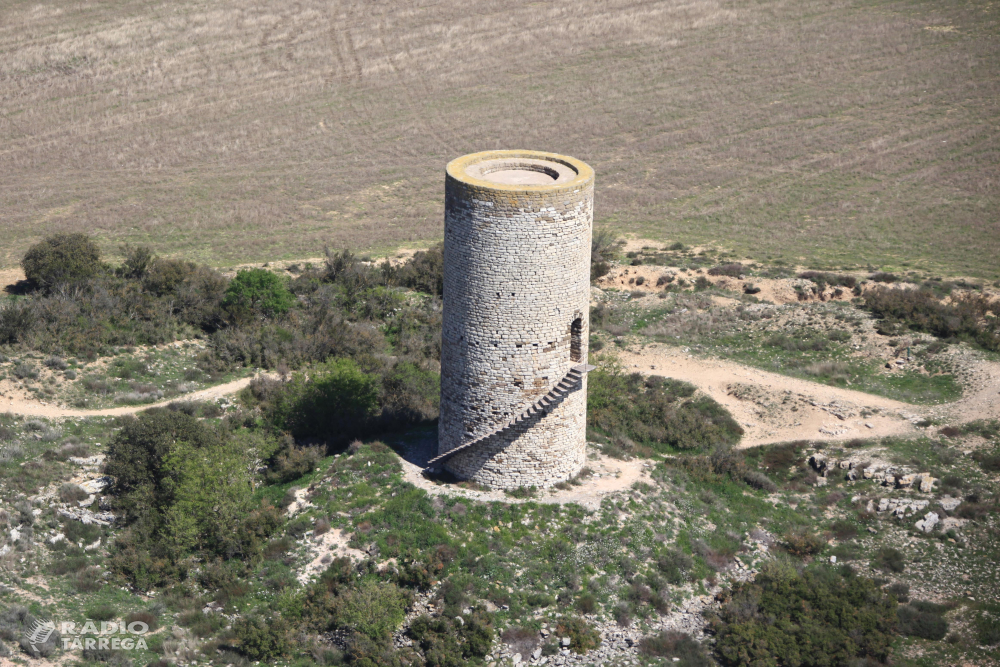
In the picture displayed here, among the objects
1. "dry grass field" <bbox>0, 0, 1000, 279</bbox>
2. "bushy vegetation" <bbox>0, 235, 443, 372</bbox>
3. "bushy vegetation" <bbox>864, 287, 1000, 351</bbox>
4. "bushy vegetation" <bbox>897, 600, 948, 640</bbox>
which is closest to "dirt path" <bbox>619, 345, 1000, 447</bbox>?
"bushy vegetation" <bbox>864, 287, 1000, 351</bbox>

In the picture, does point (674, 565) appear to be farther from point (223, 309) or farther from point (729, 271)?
point (729, 271)

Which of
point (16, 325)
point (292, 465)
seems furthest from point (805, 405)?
point (16, 325)

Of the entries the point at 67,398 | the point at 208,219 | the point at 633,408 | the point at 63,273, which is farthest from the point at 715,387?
the point at 208,219

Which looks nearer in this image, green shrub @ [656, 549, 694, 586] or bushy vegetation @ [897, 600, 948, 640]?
bushy vegetation @ [897, 600, 948, 640]

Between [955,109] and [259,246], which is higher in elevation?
[955,109]

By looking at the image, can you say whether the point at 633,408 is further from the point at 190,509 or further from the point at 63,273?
the point at 63,273

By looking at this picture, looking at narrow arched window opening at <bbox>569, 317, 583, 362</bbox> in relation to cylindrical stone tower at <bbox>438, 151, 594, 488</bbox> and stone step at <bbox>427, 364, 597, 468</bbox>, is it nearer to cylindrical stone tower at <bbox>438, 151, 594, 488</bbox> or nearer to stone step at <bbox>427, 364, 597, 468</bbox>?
cylindrical stone tower at <bbox>438, 151, 594, 488</bbox>
